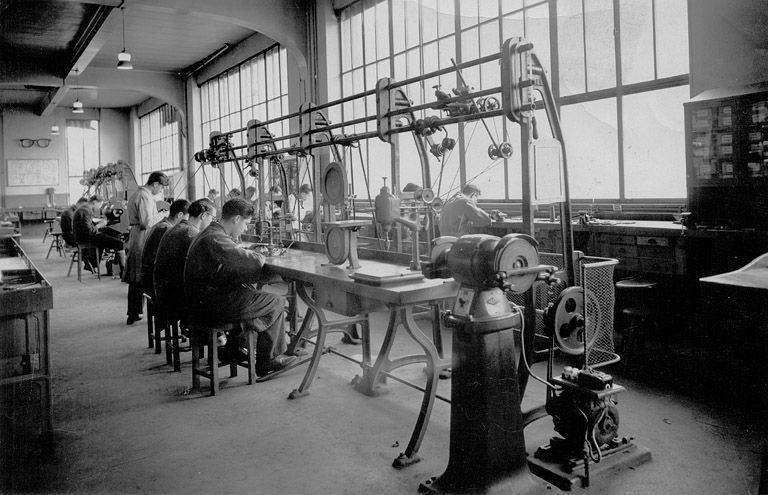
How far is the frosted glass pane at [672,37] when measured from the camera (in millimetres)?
5043

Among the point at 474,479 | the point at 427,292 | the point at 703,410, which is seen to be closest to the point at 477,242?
the point at 427,292

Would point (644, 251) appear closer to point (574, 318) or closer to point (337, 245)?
point (574, 318)

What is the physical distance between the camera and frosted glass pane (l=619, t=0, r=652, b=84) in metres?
5.27

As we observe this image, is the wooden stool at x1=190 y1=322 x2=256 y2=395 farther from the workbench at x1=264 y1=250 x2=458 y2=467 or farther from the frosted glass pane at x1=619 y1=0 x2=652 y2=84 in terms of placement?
the frosted glass pane at x1=619 y1=0 x2=652 y2=84

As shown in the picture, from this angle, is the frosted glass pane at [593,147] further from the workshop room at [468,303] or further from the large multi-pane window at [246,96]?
the large multi-pane window at [246,96]

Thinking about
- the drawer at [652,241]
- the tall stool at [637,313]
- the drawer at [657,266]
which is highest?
the drawer at [652,241]

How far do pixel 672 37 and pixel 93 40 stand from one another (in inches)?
347

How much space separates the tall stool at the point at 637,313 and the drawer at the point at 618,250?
0.40 metres

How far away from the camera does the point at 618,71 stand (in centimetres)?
552

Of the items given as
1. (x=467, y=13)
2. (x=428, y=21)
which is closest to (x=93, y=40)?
(x=428, y=21)

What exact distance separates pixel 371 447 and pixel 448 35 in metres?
5.44

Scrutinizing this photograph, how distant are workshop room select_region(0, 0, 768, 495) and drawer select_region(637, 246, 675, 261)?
0.15 ft

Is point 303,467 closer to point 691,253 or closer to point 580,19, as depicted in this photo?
point 691,253

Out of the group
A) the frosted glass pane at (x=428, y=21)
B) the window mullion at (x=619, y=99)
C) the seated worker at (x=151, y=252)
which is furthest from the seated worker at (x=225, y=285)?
the frosted glass pane at (x=428, y=21)
